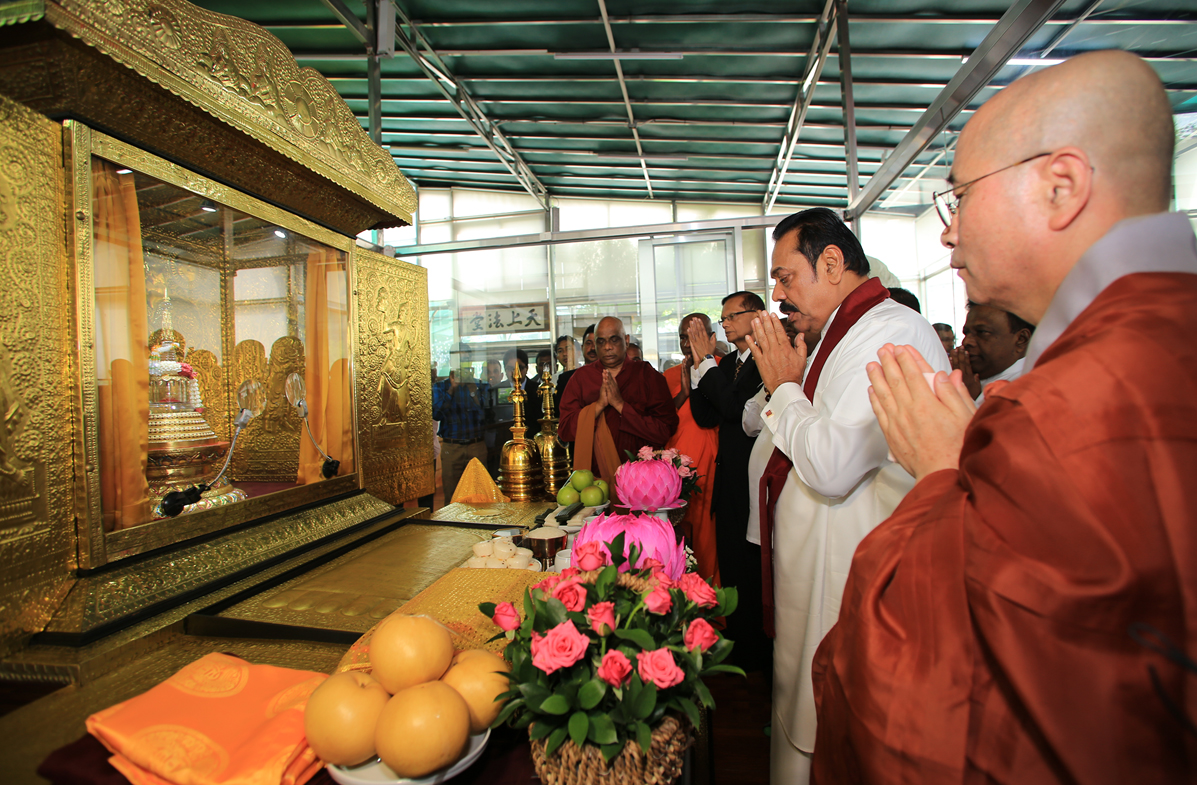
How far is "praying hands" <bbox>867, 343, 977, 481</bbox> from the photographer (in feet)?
2.76

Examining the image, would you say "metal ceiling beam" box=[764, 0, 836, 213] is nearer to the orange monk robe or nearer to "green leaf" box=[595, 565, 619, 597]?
the orange monk robe

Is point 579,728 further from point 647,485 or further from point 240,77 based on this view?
point 240,77

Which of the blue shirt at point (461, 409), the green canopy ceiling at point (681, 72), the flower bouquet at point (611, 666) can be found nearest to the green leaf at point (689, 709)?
the flower bouquet at point (611, 666)

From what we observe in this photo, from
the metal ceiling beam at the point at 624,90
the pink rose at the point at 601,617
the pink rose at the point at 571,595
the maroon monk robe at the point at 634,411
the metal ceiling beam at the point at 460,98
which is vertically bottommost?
the pink rose at the point at 601,617

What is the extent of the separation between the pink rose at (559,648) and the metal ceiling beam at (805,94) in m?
5.18

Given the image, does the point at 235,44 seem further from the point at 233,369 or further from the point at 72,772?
the point at 72,772

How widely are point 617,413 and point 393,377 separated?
4.37ft

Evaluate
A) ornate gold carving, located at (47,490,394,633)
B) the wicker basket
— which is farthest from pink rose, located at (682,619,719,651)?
ornate gold carving, located at (47,490,394,633)

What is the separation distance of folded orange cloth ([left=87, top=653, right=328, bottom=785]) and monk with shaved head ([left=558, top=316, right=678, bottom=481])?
2362 millimetres

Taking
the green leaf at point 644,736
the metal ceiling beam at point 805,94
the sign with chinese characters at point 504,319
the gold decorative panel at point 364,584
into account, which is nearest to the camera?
the green leaf at point 644,736

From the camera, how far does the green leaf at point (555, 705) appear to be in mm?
677

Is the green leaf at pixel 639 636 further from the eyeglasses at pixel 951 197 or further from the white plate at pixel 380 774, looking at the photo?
the eyeglasses at pixel 951 197

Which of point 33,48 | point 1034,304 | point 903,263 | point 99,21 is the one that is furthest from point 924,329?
point 903,263

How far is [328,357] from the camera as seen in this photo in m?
2.62
